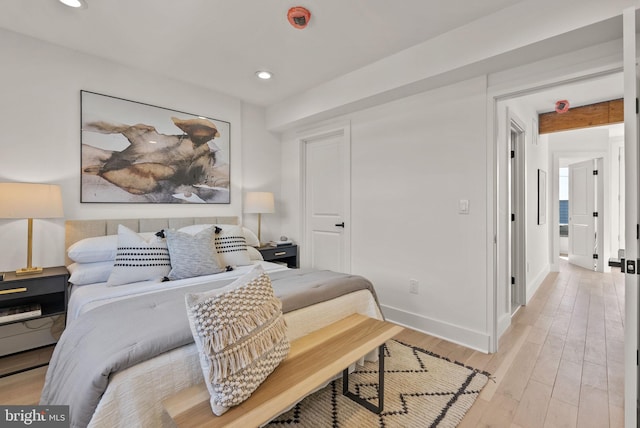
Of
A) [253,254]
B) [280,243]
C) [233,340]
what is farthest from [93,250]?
[280,243]

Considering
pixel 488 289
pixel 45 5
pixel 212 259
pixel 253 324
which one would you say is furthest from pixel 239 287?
pixel 45 5

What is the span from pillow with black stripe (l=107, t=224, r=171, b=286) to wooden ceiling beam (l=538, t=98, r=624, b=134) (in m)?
5.01

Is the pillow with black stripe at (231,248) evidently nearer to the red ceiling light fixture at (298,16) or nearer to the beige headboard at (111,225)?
the beige headboard at (111,225)

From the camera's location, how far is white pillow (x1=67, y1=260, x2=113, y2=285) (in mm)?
2160

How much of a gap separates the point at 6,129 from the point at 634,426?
13.6 feet

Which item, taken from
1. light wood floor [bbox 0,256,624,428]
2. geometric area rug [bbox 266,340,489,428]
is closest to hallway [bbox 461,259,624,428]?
light wood floor [bbox 0,256,624,428]

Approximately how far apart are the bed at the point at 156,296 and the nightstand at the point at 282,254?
346mm

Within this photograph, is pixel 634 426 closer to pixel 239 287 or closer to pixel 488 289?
pixel 488 289

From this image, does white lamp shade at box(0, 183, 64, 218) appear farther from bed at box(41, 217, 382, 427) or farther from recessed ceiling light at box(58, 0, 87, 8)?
recessed ceiling light at box(58, 0, 87, 8)

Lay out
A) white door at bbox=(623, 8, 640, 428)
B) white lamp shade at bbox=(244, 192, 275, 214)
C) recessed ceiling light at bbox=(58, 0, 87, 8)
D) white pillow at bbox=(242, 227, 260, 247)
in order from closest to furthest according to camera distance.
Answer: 1. white door at bbox=(623, 8, 640, 428)
2. recessed ceiling light at bbox=(58, 0, 87, 8)
3. white pillow at bbox=(242, 227, 260, 247)
4. white lamp shade at bbox=(244, 192, 275, 214)

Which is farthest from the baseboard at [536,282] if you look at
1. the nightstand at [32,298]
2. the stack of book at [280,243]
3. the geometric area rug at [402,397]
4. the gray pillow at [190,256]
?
the nightstand at [32,298]

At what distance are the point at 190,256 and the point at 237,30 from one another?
5.81ft

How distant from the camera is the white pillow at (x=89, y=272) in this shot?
216 cm

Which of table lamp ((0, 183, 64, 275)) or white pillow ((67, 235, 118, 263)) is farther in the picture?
white pillow ((67, 235, 118, 263))
